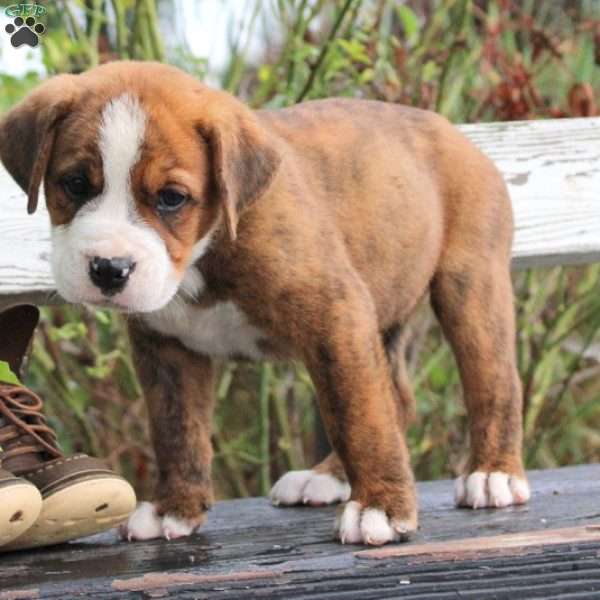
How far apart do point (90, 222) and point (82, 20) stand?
2.83 m

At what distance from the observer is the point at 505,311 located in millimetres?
3506

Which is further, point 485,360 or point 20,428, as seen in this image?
point 485,360

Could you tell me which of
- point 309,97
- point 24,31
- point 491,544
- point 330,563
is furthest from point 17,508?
point 309,97

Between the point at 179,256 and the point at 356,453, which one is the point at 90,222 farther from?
the point at 356,453

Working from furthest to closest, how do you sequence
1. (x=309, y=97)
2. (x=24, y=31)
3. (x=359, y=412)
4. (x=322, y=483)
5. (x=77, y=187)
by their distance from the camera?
(x=309, y=97) → (x=24, y=31) → (x=322, y=483) → (x=359, y=412) → (x=77, y=187)

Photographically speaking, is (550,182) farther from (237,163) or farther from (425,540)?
(425,540)

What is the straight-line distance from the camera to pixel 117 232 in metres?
2.66

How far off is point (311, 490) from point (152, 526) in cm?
60

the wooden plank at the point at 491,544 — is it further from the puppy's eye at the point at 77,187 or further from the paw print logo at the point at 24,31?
the paw print logo at the point at 24,31

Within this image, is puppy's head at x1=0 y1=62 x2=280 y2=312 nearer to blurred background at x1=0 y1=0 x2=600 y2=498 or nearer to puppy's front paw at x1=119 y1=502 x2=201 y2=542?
puppy's front paw at x1=119 y1=502 x2=201 y2=542

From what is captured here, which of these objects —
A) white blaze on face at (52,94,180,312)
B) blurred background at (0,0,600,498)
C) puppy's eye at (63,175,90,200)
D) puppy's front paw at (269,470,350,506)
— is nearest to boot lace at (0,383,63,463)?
white blaze on face at (52,94,180,312)

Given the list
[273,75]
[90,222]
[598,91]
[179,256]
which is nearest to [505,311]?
[179,256]

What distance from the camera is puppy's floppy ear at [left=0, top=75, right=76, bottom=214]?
2834 mm

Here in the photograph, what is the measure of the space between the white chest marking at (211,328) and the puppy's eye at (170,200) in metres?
0.28
